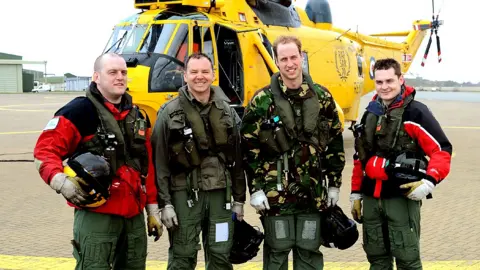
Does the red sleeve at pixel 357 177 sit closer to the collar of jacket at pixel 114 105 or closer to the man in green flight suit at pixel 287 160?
the man in green flight suit at pixel 287 160

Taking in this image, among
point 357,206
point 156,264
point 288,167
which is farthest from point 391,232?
point 156,264

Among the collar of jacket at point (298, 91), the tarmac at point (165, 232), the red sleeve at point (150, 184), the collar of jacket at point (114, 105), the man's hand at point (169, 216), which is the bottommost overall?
the tarmac at point (165, 232)

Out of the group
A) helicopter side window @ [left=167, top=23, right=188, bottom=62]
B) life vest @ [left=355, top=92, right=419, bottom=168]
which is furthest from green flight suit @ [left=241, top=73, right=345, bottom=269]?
helicopter side window @ [left=167, top=23, right=188, bottom=62]

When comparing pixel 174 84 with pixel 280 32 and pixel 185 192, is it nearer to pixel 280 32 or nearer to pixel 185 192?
pixel 280 32

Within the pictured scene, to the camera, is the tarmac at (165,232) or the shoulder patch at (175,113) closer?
the shoulder patch at (175,113)

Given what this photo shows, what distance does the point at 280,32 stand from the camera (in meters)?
11.8

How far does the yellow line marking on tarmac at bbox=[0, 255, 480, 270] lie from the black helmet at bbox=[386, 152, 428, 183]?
1575 millimetres

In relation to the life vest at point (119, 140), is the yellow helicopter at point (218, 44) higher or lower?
higher

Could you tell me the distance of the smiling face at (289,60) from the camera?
4254 mm

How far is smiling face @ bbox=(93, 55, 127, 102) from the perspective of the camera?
3.95 metres

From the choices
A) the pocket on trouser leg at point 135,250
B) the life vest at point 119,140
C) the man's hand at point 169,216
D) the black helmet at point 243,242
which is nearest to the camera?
the life vest at point 119,140

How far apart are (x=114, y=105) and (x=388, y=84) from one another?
2.02 m

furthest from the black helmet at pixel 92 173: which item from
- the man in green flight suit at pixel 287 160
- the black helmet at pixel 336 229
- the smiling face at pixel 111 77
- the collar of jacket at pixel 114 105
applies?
the black helmet at pixel 336 229

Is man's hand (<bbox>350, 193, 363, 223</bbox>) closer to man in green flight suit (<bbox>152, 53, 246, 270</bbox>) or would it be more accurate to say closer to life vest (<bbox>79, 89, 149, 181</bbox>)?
man in green flight suit (<bbox>152, 53, 246, 270</bbox>)
